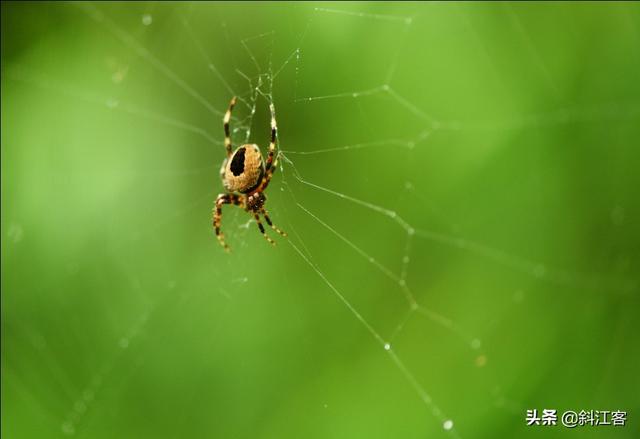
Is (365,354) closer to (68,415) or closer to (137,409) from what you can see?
(137,409)

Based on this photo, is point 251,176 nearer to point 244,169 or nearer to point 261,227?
point 244,169

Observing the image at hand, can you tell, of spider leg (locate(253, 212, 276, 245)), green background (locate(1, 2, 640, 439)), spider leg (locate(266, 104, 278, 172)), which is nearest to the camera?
green background (locate(1, 2, 640, 439))

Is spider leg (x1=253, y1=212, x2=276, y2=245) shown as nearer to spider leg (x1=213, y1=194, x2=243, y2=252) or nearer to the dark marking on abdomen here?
spider leg (x1=213, y1=194, x2=243, y2=252)

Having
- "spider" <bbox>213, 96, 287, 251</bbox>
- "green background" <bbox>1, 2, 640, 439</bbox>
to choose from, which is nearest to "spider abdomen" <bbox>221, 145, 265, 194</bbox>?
"spider" <bbox>213, 96, 287, 251</bbox>

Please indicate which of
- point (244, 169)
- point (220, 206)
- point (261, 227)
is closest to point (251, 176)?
point (244, 169)

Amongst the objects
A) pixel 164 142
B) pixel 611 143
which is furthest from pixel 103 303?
pixel 611 143
